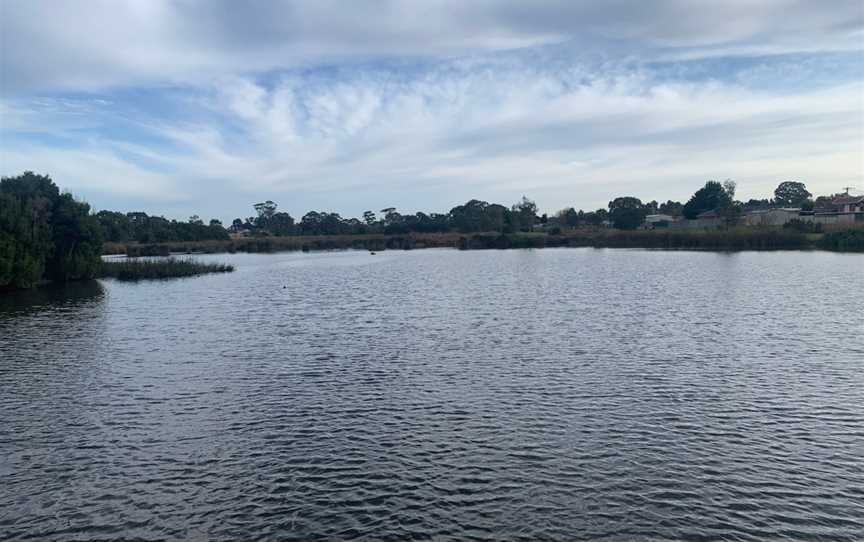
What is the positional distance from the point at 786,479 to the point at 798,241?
323 feet

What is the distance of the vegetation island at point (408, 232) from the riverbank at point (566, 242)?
0.20m

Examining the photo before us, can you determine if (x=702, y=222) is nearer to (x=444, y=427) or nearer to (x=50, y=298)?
(x=50, y=298)

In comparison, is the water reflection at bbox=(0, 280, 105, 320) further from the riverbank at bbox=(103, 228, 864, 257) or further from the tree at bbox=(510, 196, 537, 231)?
the tree at bbox=(510, 196, 537, 231)

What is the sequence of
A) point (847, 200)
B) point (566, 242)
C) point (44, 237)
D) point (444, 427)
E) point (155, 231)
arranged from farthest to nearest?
point (155, 231), point (847, 200), point (566, 242), point (44, 237), point (444, 427)

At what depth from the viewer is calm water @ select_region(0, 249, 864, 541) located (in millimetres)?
11523

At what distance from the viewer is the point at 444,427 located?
1623 centimetres

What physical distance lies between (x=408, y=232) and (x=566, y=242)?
6284 cm

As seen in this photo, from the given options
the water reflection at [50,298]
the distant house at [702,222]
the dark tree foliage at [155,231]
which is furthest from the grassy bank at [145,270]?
the distant house at [702,222]

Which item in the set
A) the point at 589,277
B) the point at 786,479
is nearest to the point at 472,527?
the point at 786,479

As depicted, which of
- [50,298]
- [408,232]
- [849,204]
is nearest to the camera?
[50,298]

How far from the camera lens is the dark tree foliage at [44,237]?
53.9 meters

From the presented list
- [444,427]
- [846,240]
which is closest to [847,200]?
[846,240]

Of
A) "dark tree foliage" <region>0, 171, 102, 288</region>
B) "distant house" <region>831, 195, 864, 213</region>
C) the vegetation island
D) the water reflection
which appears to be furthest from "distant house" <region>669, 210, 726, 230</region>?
the water reflection

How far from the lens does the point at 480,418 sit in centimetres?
1683
